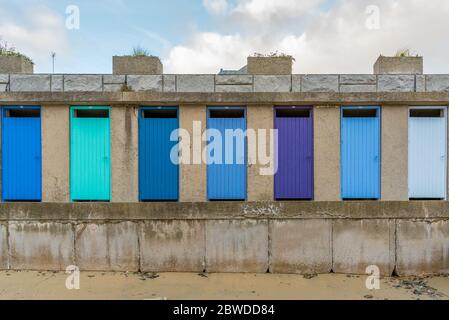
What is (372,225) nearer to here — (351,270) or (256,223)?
(351,270)

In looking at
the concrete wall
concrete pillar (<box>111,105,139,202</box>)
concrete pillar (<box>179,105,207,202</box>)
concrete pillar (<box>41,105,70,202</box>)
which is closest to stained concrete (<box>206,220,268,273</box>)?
concrete pillar (<box>179,105,207,202</box>)

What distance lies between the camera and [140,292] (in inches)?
154

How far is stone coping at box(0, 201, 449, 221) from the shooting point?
4449 mm

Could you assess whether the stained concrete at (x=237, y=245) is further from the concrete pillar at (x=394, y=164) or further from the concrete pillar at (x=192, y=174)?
the concrete pillar at (x=394, y=164)

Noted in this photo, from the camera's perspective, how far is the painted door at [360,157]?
707 cm

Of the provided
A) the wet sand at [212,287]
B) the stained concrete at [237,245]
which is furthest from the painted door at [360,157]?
the stained concrete at [237,245]

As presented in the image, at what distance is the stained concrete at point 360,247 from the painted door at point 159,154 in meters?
3.95

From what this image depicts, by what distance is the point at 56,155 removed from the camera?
7.04m

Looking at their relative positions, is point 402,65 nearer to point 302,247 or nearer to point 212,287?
point 302,247

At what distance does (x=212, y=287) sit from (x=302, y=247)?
1.49 meters

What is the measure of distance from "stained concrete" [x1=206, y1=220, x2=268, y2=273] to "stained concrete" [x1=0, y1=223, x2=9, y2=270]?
3.09 m
